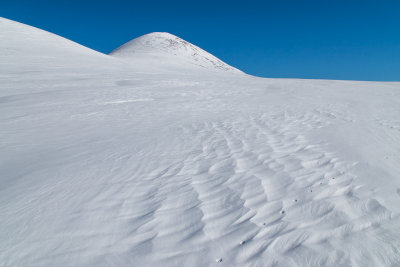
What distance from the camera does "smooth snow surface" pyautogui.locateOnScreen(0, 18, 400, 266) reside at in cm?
239

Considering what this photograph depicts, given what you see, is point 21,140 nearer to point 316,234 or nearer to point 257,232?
point 257,232

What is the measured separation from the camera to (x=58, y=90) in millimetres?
11148

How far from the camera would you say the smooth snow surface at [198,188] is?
7.85 ft

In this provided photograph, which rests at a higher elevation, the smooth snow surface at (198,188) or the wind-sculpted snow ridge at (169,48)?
the wind-sculpted snow ridge at (169,48)

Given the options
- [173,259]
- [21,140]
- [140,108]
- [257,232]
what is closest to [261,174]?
[257,232]

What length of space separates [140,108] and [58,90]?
4452 mm

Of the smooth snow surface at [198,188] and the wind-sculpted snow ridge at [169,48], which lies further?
the wind-sculpted snow ridge at [169,48]

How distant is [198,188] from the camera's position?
3.56 metres

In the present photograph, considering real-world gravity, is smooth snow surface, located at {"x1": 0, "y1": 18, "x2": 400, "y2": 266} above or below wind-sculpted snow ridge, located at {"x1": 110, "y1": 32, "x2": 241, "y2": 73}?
below

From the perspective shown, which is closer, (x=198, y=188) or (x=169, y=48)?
(x=198, y=188)

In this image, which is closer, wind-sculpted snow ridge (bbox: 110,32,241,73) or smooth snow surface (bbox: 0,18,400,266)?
smooth snow surface (bbox: 0,18,400,266)

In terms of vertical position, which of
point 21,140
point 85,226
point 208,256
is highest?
point 208,256

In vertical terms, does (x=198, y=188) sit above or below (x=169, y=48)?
below

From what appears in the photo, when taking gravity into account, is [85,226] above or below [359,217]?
below
